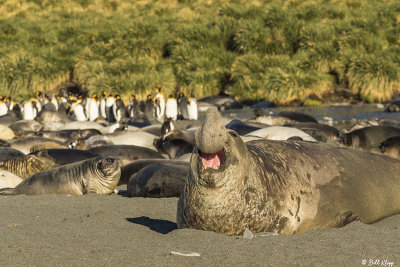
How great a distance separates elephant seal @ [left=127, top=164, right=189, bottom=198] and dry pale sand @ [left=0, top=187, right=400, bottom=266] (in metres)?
1.32

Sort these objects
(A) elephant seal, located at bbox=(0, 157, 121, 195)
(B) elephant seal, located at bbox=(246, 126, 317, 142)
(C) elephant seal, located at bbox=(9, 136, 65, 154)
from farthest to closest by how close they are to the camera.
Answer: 1. (C) elephant seal, located at bbox=(9, 136, 65, 154)
2. (B) elephant seal, located at bbox=(246, 126, 317, 142)
3. (A) elephant seal, located at bbox=(0, 157, 121, 195)

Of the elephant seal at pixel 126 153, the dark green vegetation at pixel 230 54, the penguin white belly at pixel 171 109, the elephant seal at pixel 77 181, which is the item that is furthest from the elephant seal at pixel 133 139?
the dark green vegetation at pixel 230 54

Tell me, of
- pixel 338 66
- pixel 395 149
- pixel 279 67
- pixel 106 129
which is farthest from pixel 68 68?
pixel 395 149

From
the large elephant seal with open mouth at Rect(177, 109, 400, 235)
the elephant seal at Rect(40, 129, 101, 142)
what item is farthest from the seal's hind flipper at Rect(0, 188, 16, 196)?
the elephant seal at Rect(40, 129, 101, 142)

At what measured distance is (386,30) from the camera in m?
25.6

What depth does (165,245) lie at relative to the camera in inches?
124

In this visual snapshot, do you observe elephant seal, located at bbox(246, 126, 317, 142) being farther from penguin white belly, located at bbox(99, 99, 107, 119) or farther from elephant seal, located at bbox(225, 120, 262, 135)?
penguin white belly, located at bbox(99, 99, 107, 119)

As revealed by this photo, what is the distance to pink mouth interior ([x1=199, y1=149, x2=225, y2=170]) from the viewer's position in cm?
323

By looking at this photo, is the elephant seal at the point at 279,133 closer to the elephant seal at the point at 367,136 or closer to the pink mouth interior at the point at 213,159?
the elephant seal at the point at 367,136

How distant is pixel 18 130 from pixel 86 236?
40.5 feet

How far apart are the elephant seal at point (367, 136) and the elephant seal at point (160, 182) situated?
467 centimetres

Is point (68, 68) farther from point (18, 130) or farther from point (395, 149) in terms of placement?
point (395, 149)

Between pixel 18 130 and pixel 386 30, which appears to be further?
pixel 386 30

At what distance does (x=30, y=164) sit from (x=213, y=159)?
494cm
